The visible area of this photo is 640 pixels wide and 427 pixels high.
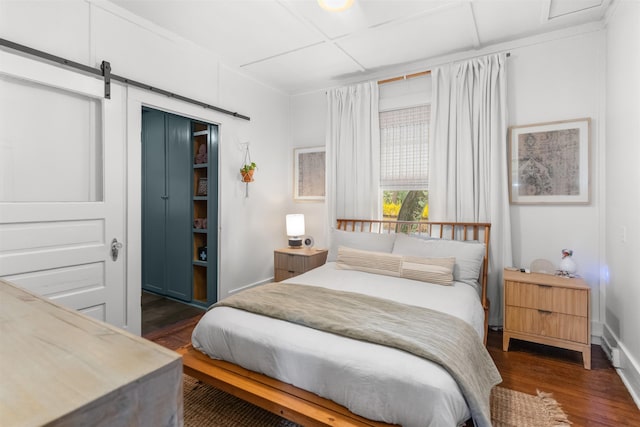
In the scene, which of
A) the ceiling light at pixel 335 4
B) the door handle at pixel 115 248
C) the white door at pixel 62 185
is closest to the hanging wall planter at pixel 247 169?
the white door at pixel 62 185

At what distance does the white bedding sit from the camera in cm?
139

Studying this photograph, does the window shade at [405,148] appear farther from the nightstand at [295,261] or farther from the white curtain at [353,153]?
the nightstand at [295,261]

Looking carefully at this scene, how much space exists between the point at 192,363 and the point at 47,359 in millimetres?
1848

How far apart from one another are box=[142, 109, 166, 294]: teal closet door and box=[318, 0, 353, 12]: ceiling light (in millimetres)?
2679

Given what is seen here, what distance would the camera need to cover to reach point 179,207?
400 centimetres

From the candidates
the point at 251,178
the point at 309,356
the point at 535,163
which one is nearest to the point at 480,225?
the point at 535,163

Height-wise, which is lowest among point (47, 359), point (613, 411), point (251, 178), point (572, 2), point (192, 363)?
point (613, 411)

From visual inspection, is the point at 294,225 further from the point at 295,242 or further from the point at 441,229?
the point at 441,229

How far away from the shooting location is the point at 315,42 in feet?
10.2

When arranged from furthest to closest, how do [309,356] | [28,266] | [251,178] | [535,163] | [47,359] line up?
[251,178], [535,163], [28,266], [309,356], [47,359]

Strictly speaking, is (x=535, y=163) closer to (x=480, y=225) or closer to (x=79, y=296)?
(x=480, y=225)

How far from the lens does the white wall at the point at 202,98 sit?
229 cm

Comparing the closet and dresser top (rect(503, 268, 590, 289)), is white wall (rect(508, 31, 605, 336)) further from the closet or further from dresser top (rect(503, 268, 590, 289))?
the closet

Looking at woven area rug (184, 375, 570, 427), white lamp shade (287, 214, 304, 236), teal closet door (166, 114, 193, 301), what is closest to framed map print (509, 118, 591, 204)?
woven area rug (184, 375, 570, 427)
